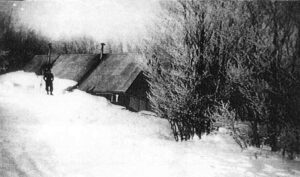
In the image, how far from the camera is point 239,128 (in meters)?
8.90

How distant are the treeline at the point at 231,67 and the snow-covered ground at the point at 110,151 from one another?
0.81m

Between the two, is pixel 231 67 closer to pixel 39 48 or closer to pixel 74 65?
pixel 74 65

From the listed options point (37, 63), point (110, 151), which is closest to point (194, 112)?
point (110, 151)

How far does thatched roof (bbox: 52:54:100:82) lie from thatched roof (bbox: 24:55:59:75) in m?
Answer: 1.01

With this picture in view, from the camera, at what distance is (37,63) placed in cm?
2564

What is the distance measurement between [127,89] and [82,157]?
481 inches

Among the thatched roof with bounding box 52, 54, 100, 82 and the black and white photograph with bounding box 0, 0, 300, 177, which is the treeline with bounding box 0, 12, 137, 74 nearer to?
the thatched roof with bounding box 52, 54, 100, 82

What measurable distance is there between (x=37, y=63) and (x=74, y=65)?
14.6 feet

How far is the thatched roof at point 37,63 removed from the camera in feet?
81.1

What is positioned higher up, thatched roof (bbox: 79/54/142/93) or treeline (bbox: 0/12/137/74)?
treeline (bbox: 0/12/137/74)

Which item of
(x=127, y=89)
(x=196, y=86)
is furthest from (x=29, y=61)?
(x=196, y=86)

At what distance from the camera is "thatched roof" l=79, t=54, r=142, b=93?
1981cm

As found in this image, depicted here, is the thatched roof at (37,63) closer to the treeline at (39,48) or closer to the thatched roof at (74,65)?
the treeline at (39,48)

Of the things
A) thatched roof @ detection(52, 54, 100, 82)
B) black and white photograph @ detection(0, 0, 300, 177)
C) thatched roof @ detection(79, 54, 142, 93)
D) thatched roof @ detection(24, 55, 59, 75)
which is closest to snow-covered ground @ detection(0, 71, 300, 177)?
black and white photograph @ detection(0, 0, 300, 177)
